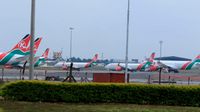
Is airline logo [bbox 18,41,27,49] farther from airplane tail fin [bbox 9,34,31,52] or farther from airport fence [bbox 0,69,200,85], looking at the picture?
airport fence [bbox 0,69,200,85]

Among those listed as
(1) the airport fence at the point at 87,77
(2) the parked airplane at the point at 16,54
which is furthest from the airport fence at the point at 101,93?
(2) the parked airplane at the point at 16,54

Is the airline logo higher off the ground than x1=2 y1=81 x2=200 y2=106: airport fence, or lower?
higher

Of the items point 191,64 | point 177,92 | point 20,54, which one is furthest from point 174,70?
point 177,92

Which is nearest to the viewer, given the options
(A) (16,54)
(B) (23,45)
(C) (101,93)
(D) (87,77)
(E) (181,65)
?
(C) (101,93)

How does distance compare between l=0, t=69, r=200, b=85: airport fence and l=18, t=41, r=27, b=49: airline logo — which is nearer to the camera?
l=0, t=69, r=200, b=85: airport fence

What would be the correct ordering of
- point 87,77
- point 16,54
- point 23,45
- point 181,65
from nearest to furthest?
point 23,45 < point 16,54 < point 87,77 < point 181,65

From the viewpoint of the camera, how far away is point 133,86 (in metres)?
18.4

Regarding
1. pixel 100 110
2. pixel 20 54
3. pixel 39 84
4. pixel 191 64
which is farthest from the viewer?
pixel 191 64

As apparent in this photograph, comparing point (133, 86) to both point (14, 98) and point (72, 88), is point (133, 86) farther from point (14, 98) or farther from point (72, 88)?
point (14, 98)

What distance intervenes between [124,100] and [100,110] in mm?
2989

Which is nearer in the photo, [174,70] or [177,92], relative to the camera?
[177,92]

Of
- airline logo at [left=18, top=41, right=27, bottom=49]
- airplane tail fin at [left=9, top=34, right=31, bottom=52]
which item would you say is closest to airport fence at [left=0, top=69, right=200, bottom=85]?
airplane tail fin at [left=9, top=34, right=31, bottom=52]

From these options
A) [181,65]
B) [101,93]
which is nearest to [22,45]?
[101,93]

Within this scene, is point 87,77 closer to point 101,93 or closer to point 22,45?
point 22,45
